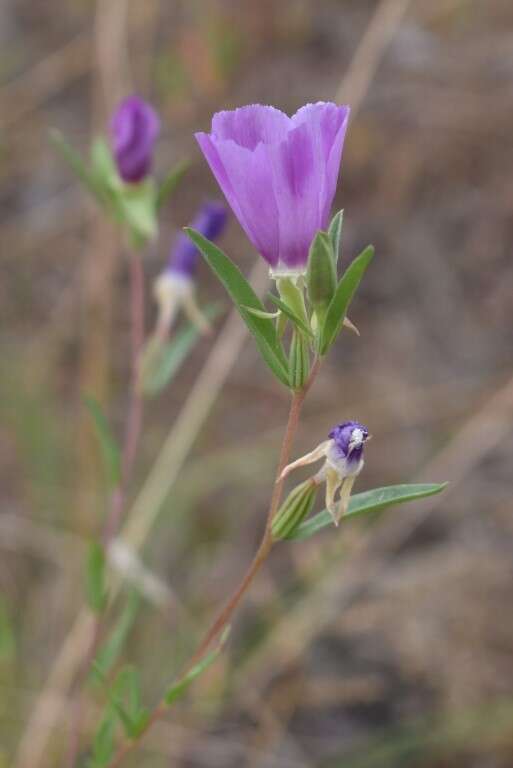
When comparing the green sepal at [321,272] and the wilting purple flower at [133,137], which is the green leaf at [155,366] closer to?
the wilting purple flower at [133,137]

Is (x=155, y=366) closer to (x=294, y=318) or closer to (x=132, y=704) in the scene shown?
(x=132, y=704)

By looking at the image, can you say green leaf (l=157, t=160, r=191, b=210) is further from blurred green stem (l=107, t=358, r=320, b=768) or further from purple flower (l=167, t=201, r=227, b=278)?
blurred green stem (l=107, t=358, r=320, b=768)

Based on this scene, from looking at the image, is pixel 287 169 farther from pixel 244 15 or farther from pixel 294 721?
pixel 244 15

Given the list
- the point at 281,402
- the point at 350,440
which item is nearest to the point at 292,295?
the point at 350,440

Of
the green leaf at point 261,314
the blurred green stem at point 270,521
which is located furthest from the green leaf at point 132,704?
the green leaf at point 261,314

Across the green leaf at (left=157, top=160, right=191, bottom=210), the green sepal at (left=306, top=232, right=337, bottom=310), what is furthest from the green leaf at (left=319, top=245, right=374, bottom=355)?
the green leaf at (left=157, top=160, right=191, bottom=210)

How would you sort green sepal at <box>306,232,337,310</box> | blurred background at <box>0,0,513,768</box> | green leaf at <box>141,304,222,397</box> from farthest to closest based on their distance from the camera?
blurred background at <box>0,0,513,768</box>
green leaf at <box>141,304,222,397</box>
green sepal at <box>306,232,337,310</box>
